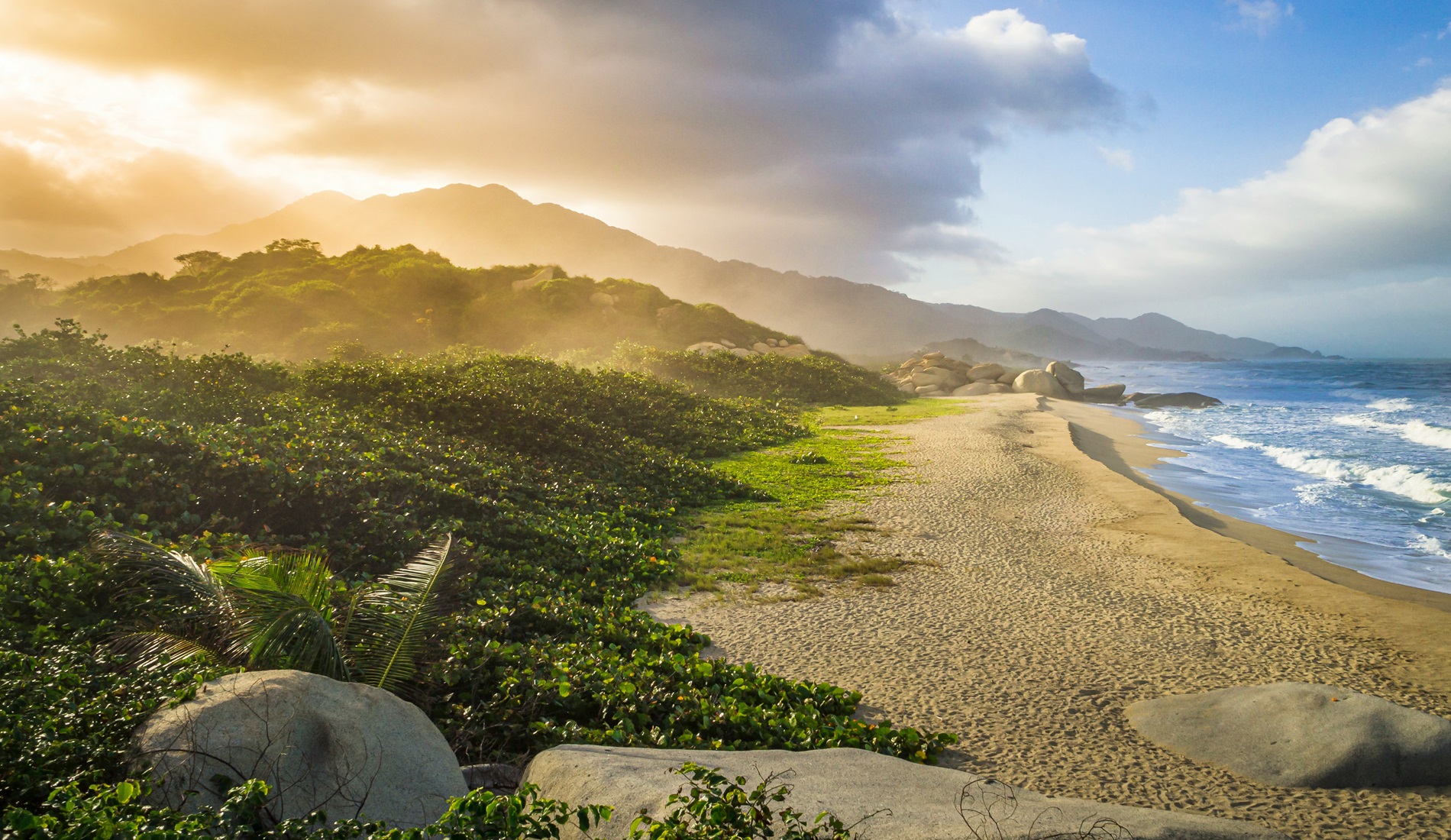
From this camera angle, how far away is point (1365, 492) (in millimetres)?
16797

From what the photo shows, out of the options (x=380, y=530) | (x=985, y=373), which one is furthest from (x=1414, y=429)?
(x=380, y=530)

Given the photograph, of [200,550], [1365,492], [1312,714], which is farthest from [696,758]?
[1365,492]

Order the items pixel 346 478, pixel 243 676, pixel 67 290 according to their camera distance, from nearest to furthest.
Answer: pixel 243 676, pixel 346 478, pixel 67 290

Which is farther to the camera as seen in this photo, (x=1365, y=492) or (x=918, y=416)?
(x=918, y=416)

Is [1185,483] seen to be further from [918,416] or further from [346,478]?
[346,478]

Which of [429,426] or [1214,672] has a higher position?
[429,426]

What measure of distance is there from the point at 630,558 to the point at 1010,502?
7.43m

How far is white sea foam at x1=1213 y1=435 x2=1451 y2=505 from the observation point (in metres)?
16.3

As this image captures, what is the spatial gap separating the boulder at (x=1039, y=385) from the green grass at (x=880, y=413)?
47.8 feet

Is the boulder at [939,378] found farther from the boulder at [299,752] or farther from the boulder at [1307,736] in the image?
the boulder at [299,752]

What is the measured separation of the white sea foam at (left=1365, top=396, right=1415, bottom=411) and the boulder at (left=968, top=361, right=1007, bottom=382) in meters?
20.6

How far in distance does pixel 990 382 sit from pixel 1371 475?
3004 cm

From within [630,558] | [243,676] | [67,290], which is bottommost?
[630,558]

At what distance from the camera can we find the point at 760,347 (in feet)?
153
